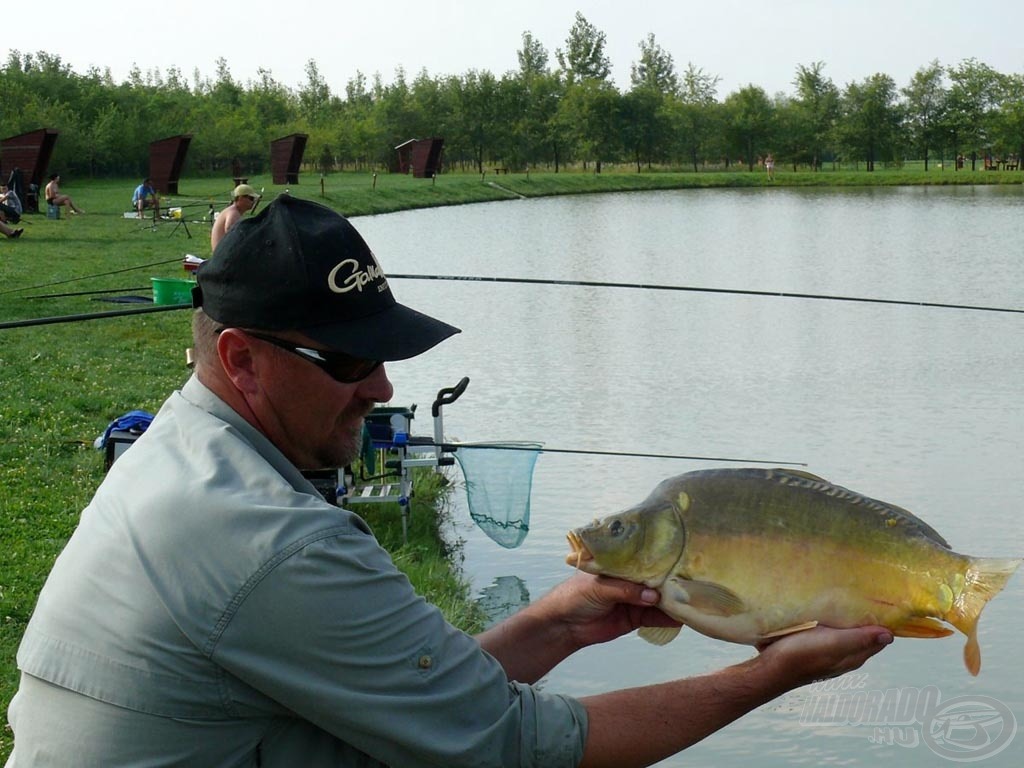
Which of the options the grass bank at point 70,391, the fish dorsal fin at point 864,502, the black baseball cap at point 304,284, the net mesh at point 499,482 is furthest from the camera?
the net mesh at point 499,482

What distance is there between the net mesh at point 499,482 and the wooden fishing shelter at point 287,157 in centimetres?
4037

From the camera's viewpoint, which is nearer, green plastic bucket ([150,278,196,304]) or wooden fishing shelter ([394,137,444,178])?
green plastic bucket ([150,278,196,304])

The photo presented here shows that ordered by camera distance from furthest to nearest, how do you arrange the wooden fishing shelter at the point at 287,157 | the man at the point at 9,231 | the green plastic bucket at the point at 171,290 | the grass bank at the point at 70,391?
1. the wooden fishing shelter at the point at 287,157
2. the man at the point at 9,231
3. the green plastic bucket at the point at 171,290
4. the grass bank at the point at 70,391

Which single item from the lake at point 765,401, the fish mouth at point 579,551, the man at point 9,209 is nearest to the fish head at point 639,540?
the fish mouth at point 579,551

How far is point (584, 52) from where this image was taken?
9725cm

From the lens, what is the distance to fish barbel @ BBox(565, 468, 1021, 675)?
2.01 meters

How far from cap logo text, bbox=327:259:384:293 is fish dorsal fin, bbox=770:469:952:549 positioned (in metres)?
0.70

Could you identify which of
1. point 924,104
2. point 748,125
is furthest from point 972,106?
point 748,125

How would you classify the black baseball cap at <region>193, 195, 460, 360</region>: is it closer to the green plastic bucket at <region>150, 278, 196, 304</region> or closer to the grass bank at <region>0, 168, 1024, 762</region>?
the grass bank at <region>0, 168, 1024, 762</region>

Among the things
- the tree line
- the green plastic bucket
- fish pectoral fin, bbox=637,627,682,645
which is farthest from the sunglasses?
the tree line

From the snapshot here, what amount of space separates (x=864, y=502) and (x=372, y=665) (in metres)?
0.84

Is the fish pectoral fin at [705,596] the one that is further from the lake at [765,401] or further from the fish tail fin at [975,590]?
the lake at [765,401]

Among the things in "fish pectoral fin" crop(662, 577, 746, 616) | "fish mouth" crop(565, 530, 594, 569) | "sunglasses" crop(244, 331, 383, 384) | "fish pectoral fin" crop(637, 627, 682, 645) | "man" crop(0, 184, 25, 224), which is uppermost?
"man" crop(0, 184, 25, 224)

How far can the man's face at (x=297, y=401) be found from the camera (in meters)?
1.96
